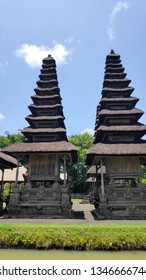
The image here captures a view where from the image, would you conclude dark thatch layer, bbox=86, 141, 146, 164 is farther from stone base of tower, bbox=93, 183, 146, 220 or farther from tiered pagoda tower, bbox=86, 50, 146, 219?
stone base of tower, bbox=93, 183, 146, 220

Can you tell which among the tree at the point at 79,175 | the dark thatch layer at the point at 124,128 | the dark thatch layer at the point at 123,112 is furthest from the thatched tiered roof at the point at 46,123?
the tree at the point at 79,175

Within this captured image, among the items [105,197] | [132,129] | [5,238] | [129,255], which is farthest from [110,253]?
[132,129]

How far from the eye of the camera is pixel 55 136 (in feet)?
75.3

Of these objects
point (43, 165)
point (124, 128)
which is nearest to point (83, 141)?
point (124, 128)

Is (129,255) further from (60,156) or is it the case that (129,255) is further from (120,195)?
(60,156)

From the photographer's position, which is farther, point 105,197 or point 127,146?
point 127,146

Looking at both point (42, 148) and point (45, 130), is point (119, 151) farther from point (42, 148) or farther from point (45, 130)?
point (45, 130)

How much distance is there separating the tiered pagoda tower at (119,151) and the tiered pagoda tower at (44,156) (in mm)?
2917

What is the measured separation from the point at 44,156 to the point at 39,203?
14.0ft

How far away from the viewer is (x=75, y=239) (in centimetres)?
1013

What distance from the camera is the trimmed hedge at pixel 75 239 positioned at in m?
10.0

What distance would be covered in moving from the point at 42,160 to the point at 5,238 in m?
11.4

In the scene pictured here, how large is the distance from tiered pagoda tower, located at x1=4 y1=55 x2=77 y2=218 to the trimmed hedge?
27.3 feet

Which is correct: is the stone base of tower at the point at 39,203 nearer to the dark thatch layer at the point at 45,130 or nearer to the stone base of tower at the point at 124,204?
the stone base of tower at the point at 124,204
